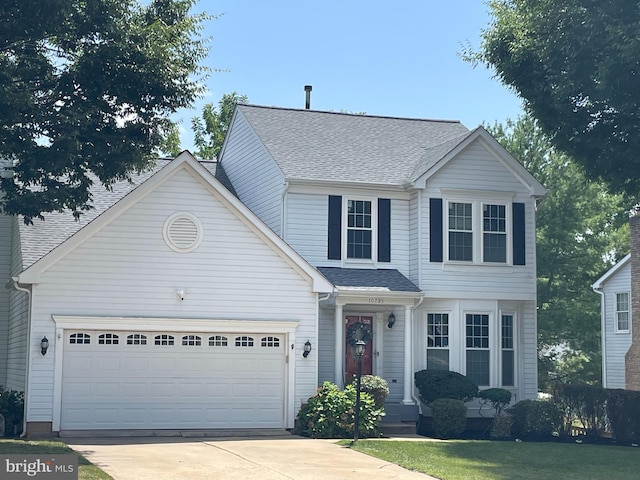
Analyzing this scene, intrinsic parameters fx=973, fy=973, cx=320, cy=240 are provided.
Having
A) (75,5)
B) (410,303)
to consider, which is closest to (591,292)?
(410,303)

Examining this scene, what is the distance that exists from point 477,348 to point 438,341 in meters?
1.08

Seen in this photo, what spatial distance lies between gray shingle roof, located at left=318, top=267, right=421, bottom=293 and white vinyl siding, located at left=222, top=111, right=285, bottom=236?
6.13 feet

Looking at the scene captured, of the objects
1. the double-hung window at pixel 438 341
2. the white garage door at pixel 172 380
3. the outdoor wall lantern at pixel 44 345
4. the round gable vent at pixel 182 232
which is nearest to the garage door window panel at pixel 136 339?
the white garage door at pixel 172 380

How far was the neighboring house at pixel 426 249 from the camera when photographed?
25500 millimetres

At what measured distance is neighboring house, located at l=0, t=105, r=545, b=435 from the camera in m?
21.2

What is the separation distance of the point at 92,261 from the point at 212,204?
3.00 metres

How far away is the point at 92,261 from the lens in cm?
2116

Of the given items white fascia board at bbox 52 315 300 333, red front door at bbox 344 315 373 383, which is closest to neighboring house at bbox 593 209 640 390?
red front door at bbox 344 315 373 383

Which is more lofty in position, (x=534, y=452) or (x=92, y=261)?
(x=92, y=261)

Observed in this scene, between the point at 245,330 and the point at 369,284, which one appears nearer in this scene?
the point at 245,330

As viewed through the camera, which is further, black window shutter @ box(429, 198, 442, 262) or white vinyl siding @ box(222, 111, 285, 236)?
white vinyl siding @ box(222, 111, 285, 236)

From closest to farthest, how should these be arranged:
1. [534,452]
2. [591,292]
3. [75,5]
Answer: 1. [75,5]
2. [534,452]
3. [591,292]

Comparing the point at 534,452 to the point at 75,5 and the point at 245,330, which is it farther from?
the point at 75,5

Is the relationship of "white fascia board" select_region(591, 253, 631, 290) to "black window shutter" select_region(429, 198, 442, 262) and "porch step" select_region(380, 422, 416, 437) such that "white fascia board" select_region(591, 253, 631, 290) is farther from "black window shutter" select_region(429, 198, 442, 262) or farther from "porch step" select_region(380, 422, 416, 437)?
"porch step" select_region(380, 422, 416, 437)
